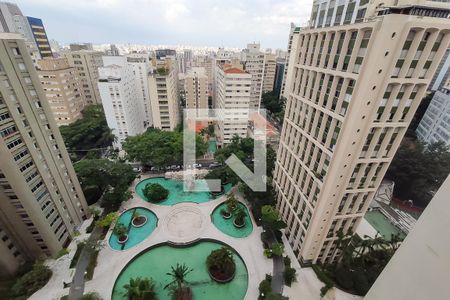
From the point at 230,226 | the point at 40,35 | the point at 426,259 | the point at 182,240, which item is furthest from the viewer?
the point at 40,35

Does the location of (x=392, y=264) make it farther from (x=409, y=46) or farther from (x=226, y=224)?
(x=226, y=224)

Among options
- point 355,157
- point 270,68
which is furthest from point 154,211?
point 270,68

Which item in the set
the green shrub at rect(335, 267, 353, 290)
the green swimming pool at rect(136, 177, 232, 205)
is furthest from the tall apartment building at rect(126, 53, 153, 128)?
the green shrub at rect(335, 267, 353, 290)

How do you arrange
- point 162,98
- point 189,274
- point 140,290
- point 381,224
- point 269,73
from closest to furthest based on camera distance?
1. point 140,290
2. point 189,274
3. point 381,224
4. point 162,98
5. point 269,73

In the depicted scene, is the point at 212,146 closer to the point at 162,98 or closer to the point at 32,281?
the point at 162,98

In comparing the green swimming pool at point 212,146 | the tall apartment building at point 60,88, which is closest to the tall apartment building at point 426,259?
the green swimming pool at point 212,146

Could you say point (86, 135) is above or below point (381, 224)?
above

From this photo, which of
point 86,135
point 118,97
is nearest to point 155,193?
point 118,97
